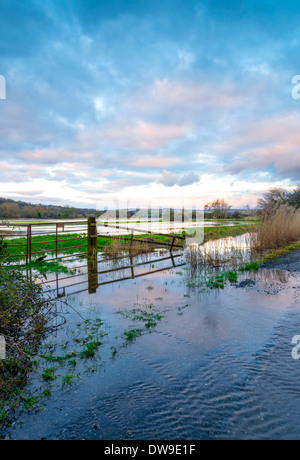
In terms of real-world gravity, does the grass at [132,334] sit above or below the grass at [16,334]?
below

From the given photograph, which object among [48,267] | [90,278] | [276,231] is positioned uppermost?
[276,231]

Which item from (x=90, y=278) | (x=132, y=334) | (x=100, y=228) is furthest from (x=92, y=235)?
(x=100, y=228)

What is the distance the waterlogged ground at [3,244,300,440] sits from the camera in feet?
8.54

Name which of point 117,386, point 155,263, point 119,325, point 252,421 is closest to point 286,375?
point 252,421

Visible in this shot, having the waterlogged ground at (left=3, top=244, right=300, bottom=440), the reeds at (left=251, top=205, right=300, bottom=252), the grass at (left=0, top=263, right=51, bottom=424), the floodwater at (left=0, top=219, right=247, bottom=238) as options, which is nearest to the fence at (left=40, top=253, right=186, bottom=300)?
the waterlogged ground at (left=3, top=244, right=300, bottom=440)

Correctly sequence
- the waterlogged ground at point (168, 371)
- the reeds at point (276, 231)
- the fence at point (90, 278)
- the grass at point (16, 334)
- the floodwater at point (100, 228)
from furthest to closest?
the reeds at point (276, 231) < the floodwater at point (100, 228) < the fence at point (90, 278) < the grass at point (16, 334) < the waterlogged ground at point (168, 371)

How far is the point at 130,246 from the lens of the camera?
1415 cm

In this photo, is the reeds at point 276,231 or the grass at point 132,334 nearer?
the grass at point 132,334

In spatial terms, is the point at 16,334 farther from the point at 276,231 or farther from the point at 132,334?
the point at 276,231

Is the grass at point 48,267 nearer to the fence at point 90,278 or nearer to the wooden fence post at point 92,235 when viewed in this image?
the fence at point 90,278

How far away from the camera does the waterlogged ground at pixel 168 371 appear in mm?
2602

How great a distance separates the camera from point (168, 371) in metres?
3.52

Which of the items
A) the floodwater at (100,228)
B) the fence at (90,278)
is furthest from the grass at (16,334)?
the floodwater at (100,228)
